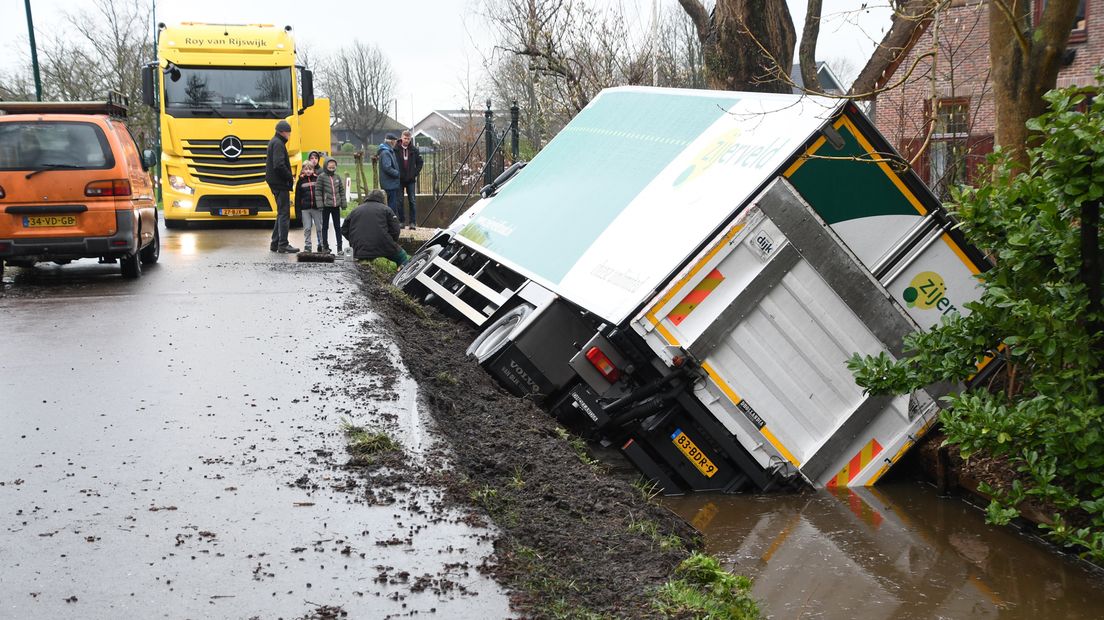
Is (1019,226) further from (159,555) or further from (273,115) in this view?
(273,115)

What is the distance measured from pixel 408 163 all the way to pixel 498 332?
11915 mm

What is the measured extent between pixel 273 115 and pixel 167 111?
6.02 ft

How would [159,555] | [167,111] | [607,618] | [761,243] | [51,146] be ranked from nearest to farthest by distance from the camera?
1. [607,618]
2. [159,555]
3. [761,243]
4. [51,146]
5. [167,111]

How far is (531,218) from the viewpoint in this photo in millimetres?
11688

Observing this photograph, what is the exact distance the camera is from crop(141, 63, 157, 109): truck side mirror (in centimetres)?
2061

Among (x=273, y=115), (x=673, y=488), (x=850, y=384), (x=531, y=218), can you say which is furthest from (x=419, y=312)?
(x=273, y=115)

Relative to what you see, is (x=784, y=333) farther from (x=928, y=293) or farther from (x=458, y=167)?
(x=458, y=167)

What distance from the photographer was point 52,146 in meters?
12.9

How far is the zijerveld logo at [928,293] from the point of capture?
8242 millimetres

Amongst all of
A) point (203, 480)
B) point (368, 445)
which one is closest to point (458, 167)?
point (368, 445)

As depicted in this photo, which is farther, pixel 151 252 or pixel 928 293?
pixel 151 252

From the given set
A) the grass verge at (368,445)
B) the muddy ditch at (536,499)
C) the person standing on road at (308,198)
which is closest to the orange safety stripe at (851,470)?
the muddy ditch at (536,499)

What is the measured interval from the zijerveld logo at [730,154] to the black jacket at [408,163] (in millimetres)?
12180

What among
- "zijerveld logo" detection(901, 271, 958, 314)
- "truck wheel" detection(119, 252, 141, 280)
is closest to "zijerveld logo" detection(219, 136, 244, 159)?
"truck wheel" detection(119, 252, 141, 280)
